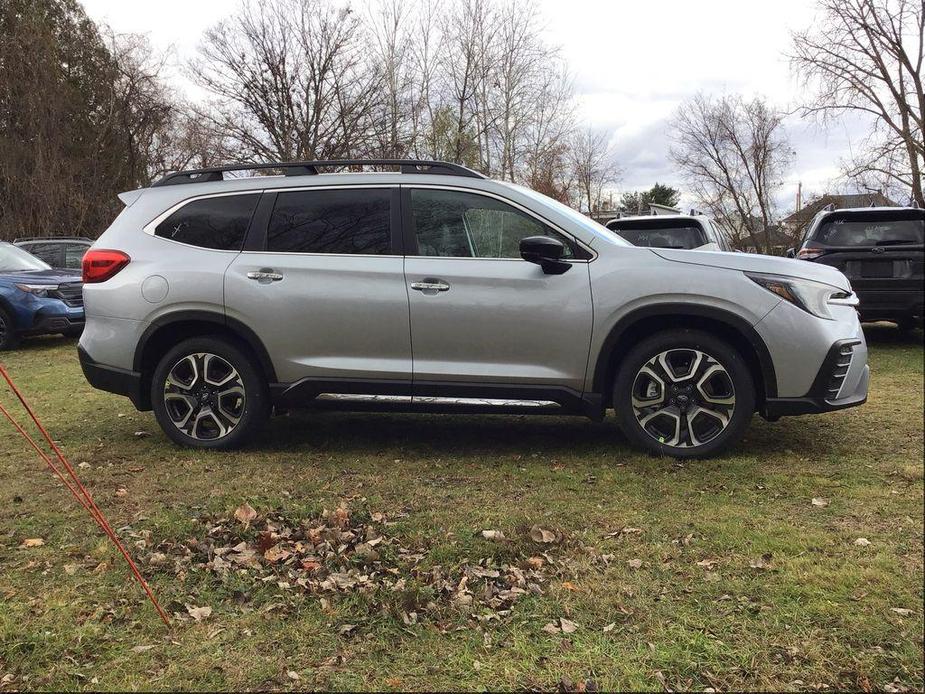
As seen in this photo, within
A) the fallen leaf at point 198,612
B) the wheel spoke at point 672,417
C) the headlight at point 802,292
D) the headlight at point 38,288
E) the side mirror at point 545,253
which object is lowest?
the fallen leaf at point 198,612

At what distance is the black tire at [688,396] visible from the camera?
424 centimetres

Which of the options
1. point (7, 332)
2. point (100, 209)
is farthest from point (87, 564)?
point (100, 209)

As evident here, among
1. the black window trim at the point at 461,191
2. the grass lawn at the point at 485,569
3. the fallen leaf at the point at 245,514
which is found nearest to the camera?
the grass lawn at the point at 485,569

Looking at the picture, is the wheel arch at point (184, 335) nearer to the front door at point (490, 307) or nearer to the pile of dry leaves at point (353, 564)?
the front door at point (490, 307)

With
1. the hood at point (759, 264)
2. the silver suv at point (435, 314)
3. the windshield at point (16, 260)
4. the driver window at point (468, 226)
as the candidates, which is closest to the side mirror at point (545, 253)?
the silver suv at point (435, 314)

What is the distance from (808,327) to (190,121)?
25.6 metres

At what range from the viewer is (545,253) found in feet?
14.0

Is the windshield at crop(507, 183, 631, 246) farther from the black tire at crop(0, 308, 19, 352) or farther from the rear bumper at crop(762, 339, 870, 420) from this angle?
the black tire at crop(0, 308, 19, 352)

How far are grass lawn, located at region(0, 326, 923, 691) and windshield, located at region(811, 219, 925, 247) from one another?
4424 millimetres

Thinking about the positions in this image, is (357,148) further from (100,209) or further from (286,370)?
(286,370)

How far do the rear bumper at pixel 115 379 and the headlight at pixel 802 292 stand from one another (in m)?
3.95

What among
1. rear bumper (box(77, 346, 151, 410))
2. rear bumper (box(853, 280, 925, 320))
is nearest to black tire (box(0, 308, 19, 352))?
rear bumper (box(77, 346, 151, 410))

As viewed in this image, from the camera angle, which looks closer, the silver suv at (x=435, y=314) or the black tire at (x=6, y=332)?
the silver suv at (x=435, y=314)

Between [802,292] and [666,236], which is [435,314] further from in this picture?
[666,236]
